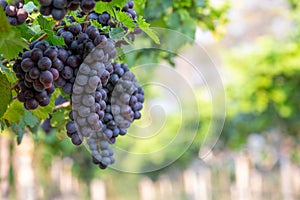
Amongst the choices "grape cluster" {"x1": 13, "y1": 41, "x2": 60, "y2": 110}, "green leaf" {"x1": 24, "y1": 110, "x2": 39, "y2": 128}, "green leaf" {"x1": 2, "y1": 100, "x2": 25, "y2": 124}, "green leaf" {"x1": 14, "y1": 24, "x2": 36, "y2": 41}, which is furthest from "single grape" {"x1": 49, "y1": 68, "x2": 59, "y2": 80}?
"green leaf" {"x1": 24, "y1": 110, "x2": 39, "y2": 128}

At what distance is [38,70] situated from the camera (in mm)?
868

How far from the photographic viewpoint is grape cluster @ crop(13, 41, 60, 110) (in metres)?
0.86

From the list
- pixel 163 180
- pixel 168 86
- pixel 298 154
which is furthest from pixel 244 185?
pixel 168 86

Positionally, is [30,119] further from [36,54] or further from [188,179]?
[188,179]

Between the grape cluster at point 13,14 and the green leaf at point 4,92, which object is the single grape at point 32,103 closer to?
the green leaf at point 4,92

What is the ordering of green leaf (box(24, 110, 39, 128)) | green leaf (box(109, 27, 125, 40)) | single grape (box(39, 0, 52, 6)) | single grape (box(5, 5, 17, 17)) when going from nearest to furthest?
single grape (box(39, 0, 52, 6))
single grape (box(5, 5, 17, 17))
green leaf (box(109, 27, 125, 40))
green leaf (box(24, 110, 39, 128))

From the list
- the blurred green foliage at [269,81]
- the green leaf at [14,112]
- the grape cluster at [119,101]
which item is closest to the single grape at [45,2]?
the grape cluster at [119,101]

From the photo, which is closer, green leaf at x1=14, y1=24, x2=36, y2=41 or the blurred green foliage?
green leaf at x1=14, y1=24, x2=36, y2=41

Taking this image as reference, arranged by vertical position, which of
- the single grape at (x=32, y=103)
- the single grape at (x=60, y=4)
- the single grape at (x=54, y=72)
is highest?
the single grape at (x=60, y=4)

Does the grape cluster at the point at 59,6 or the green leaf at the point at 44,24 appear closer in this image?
the grape cluster at the point at 59,6

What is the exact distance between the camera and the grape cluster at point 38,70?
0.86 metres

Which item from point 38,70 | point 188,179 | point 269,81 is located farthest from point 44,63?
point 188,179

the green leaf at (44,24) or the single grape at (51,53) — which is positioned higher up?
the green leaf at (44,24)

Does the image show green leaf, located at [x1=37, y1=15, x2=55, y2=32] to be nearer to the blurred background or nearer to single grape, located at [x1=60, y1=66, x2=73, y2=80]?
single grape, located at [x1=60, y1=66, x2=73, y2=80]
